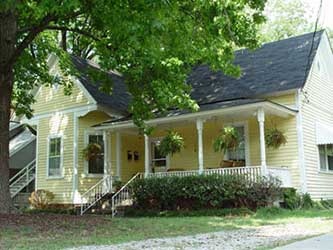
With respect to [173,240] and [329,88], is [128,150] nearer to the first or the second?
[329,88]

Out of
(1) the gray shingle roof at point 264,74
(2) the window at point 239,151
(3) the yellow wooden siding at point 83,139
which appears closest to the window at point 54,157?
(3) the yellow wooden siding at point 83,139

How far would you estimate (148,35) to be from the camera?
920 cm

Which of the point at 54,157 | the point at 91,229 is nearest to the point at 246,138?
the point at 91,229

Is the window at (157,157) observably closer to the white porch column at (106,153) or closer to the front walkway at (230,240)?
the white porch column at (106,153)

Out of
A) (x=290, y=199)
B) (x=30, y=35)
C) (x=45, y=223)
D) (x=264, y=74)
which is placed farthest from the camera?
(x=264, y=74)

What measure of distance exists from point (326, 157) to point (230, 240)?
11.8 meters

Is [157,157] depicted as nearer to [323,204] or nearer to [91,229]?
[323,204]

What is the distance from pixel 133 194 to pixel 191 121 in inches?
140

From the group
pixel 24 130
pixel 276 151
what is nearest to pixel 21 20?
pixel 276 151

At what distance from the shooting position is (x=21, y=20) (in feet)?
46.9

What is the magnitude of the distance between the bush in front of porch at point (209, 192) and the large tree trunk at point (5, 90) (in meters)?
5.57

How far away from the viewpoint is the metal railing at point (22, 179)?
23.9 m

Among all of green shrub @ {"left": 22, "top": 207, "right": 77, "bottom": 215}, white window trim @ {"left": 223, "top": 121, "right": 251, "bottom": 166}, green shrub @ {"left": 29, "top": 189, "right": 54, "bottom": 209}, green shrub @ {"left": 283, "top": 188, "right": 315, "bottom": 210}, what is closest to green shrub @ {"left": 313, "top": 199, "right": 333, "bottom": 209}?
green shrub @ {"left": 283, "top": 188, "right": 315, "bottom": 210}

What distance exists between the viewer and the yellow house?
55.8 feet
